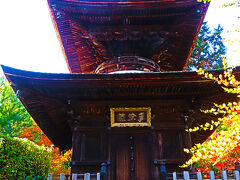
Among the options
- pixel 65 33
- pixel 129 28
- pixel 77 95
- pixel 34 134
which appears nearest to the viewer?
pixel 77 95

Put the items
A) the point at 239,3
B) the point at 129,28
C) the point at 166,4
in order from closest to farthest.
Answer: the point at 239,3 → the point at 166,4 → the point at 129,28

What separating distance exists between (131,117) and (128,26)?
162 inches

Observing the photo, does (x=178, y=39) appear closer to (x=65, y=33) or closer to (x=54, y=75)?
(x=65, y=33)

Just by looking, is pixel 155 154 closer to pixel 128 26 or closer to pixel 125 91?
pixel 125 91

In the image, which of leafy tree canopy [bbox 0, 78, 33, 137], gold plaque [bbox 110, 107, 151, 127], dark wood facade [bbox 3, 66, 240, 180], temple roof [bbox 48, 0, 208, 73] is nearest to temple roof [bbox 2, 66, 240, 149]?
dark wood facade [bbox 3, 66, 240, 180]

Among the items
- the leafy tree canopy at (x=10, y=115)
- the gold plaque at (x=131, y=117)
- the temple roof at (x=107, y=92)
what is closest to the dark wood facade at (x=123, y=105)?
the temple roof at (x=107, y=92)

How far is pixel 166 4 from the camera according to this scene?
29.3ft

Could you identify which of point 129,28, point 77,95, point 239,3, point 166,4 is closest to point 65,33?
point 129,28

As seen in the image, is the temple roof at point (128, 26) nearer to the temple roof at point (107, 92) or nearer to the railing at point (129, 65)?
the railing at point (129, 65)

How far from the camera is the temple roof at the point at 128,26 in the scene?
29.5 ft

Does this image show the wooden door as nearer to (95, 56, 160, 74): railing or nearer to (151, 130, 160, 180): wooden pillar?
(151, 130, 160, 180): wooden pillar

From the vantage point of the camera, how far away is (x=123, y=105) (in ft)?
27.0

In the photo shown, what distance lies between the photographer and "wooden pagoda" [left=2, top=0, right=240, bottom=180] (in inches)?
282

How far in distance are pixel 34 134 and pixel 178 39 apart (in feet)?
57.6
